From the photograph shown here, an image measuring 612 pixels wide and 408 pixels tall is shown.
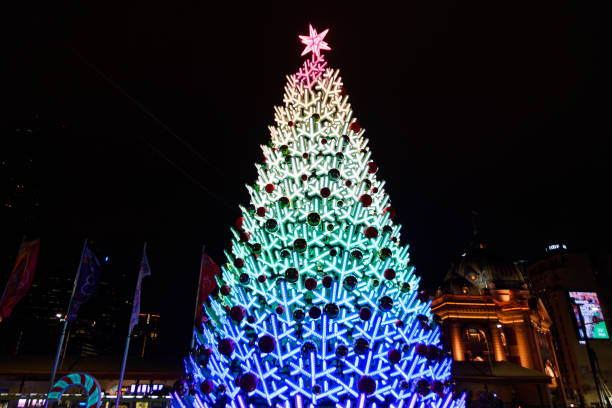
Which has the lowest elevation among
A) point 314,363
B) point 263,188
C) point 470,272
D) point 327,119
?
point 314,363

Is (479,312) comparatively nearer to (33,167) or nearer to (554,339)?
(554,339)

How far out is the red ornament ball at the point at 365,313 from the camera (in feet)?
26.2

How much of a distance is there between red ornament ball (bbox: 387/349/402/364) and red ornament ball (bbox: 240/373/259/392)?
2.68 m

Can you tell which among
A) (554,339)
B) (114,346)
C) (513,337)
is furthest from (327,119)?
(554,339)

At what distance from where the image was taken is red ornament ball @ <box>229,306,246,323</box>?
8.08m

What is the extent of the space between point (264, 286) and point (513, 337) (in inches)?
2027

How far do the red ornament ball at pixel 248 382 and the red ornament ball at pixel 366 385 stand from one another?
→ 200cm

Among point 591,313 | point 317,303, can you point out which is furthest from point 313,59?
point 591,313

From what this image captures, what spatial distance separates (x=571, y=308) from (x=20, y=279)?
7298 cm

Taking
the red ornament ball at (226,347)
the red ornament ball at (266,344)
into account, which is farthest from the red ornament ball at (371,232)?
the red ornament ball at (226,347)

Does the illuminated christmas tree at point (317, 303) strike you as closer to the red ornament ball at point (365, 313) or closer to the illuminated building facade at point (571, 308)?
the red ornament ball at point (365, 313)

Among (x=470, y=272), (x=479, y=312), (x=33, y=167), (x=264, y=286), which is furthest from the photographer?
(x=470, y=272)

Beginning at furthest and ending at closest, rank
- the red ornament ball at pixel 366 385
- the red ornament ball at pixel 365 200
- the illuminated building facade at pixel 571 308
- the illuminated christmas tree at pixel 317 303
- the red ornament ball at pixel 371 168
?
the illuminated building facade at pixel 571 308 → the red ornament ball at pixel 371 168 → the red ornament ball at pixel 365 200 → the illuminated christmas tree at pixel 317 303 → the red ornament ball at pixel 366 385

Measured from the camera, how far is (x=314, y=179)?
32.8ft
